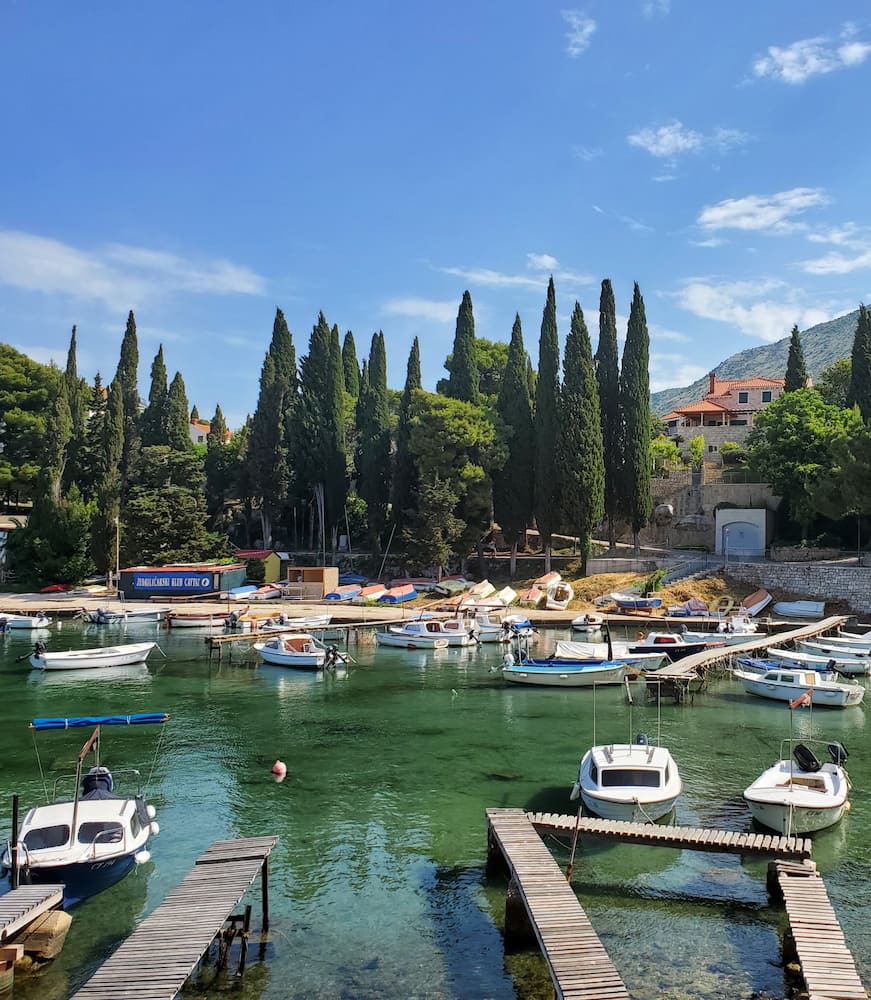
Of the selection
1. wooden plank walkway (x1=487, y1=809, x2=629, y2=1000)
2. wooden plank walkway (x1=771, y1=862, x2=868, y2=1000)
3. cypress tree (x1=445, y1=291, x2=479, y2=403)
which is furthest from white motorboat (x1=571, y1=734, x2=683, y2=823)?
cypress tree (x1=445, y1=291, x2=479, y2=403)

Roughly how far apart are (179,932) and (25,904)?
135 inches

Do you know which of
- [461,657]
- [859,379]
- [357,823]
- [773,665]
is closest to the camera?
[357,823]

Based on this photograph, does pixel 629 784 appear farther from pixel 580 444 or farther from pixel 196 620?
pixel 580 444

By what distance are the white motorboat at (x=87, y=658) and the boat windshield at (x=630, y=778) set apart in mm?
30306

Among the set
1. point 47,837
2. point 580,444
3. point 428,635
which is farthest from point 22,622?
point 47,837

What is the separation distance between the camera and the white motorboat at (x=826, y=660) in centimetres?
3931

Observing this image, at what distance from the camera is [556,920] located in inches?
550

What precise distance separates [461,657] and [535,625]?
10870 mm

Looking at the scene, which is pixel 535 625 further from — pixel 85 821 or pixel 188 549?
pixel 85 821

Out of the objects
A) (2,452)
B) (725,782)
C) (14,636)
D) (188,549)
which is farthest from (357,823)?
(2,452)

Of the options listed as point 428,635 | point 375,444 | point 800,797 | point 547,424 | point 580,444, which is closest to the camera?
point 800,797

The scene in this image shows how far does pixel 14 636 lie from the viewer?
179ft

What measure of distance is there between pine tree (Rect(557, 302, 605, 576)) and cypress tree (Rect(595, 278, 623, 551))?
2651mm

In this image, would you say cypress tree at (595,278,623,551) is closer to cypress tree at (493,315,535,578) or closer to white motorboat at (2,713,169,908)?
cypress tree at (493,315,535,578)
